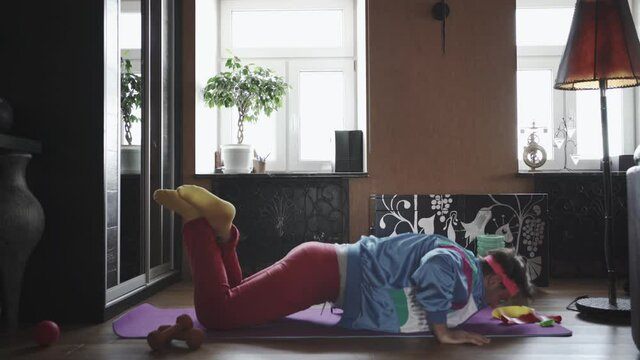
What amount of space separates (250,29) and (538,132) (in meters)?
2.17

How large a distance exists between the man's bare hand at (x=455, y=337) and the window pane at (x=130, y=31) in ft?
6.20

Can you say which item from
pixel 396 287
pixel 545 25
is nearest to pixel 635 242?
pixel 396 287

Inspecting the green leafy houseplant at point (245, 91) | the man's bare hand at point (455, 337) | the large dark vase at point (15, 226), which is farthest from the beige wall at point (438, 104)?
the man's bare hand at point (455, 337)

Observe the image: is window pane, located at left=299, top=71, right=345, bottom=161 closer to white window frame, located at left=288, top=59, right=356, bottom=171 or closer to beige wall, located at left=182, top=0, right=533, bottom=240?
white window frame, located at left=288, top=59, right=356, bottom=171

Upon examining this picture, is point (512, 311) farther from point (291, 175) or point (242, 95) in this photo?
point (242, 95)

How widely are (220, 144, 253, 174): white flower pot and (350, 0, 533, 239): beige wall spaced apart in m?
0.73

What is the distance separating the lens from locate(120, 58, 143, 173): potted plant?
283 cm

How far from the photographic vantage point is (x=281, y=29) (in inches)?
170

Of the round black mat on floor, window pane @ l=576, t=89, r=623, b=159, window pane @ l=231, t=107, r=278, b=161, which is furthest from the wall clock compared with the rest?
the round black mat on floor

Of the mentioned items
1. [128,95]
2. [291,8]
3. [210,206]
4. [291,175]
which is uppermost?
[291,8]

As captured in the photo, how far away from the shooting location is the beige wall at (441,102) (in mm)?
3781

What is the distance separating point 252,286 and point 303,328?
277mm

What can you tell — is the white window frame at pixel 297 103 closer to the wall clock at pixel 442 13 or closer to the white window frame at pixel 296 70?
the white window frame at pixel 296 70

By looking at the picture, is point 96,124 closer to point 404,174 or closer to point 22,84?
point 22,84
